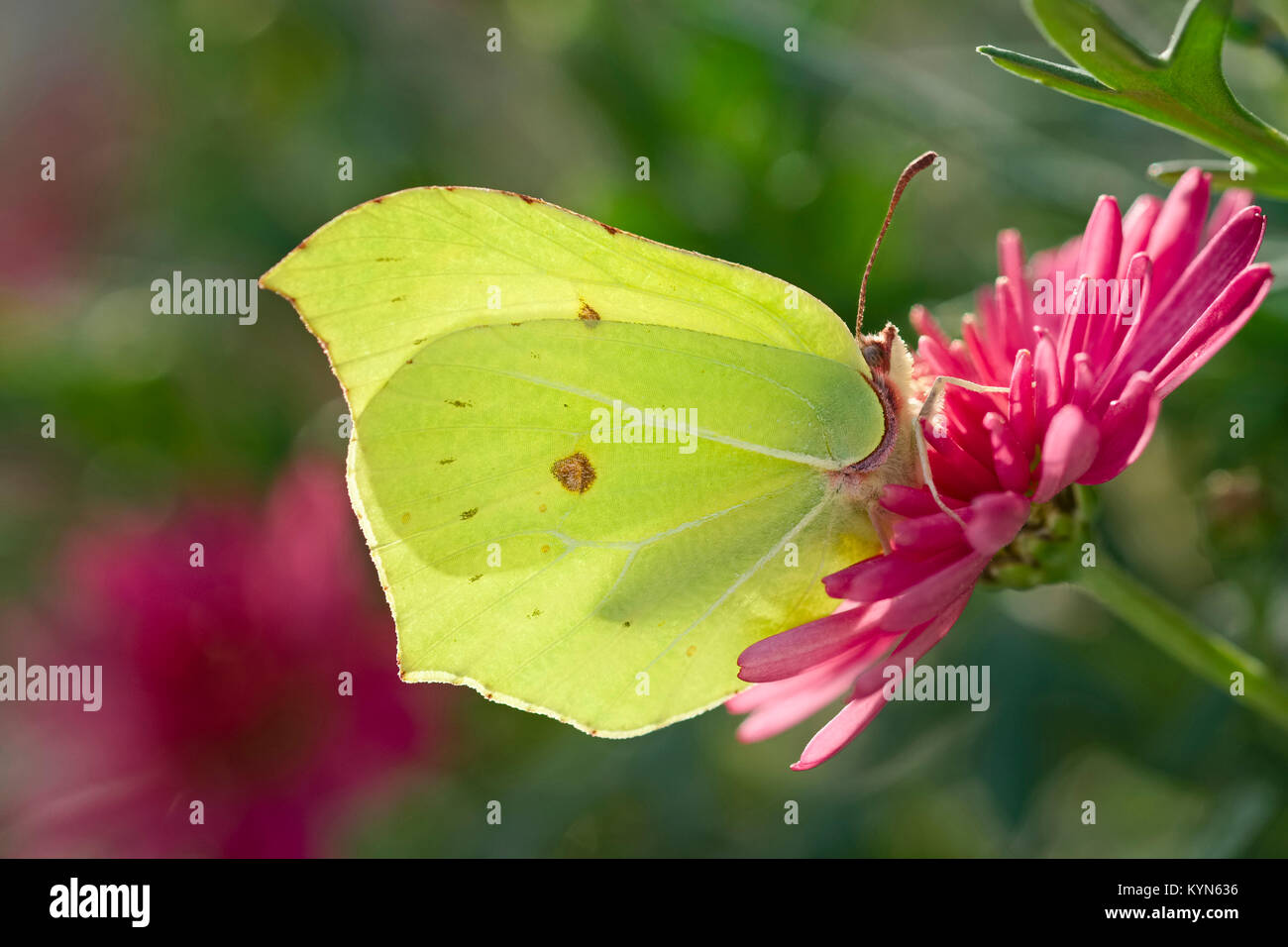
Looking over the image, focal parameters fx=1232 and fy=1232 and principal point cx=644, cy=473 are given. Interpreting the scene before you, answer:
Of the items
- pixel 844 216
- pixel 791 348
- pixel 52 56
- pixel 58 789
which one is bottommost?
pixel 58 789

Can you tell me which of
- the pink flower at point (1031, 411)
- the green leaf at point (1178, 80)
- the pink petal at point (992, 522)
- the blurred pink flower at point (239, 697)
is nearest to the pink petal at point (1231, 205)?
the pink flower at point (1031, 411)

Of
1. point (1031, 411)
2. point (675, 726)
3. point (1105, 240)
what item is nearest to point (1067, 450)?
point (1031, 411)

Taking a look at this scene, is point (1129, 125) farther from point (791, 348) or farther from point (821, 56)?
point (791, 348)

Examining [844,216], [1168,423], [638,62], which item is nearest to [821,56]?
[844,216]

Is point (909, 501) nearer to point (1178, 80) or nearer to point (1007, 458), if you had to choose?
point (1007, 458)

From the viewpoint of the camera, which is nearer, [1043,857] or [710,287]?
[710,287]

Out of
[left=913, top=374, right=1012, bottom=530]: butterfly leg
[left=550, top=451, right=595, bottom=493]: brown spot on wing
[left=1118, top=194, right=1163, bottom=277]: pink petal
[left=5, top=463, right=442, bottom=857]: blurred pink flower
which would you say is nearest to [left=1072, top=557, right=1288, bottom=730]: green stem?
[left=913, top=374, right=1012, bottom=530]: butterfly leg
